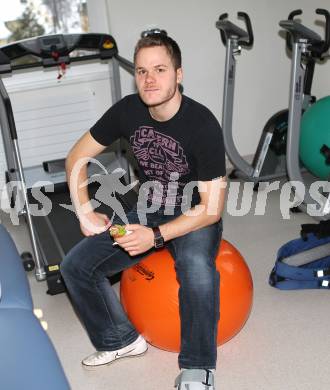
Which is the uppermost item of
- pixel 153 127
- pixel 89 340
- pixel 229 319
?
pixel 153 127

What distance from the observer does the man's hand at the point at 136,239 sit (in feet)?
6.40

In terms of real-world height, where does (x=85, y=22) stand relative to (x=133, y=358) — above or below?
above

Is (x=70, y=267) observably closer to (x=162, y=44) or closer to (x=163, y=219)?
(x=163, y=219)

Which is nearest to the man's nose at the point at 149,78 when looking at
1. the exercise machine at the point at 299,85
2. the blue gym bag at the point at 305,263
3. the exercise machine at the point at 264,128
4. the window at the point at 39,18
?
the blue gym bag at the point at 305,263

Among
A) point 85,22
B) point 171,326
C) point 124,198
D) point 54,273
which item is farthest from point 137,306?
point 85,22

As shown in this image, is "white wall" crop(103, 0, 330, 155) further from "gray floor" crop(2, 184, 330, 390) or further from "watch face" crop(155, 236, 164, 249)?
"watch face" crop(155, 236, 164, 249)

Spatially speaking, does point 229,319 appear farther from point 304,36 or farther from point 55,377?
point 304,36

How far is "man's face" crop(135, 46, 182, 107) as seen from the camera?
198 centimetres

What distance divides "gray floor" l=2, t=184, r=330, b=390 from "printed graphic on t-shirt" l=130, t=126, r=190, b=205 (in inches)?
26.3

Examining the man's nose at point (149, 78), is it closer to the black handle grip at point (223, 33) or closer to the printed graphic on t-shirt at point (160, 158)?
the printed graphic on t-shirt at point (160, 158)

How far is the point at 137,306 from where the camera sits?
7.20 ft

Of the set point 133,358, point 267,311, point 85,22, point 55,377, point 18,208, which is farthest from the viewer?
point 85,22

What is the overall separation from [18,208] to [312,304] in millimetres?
1824

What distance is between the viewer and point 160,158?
2.15 metres
